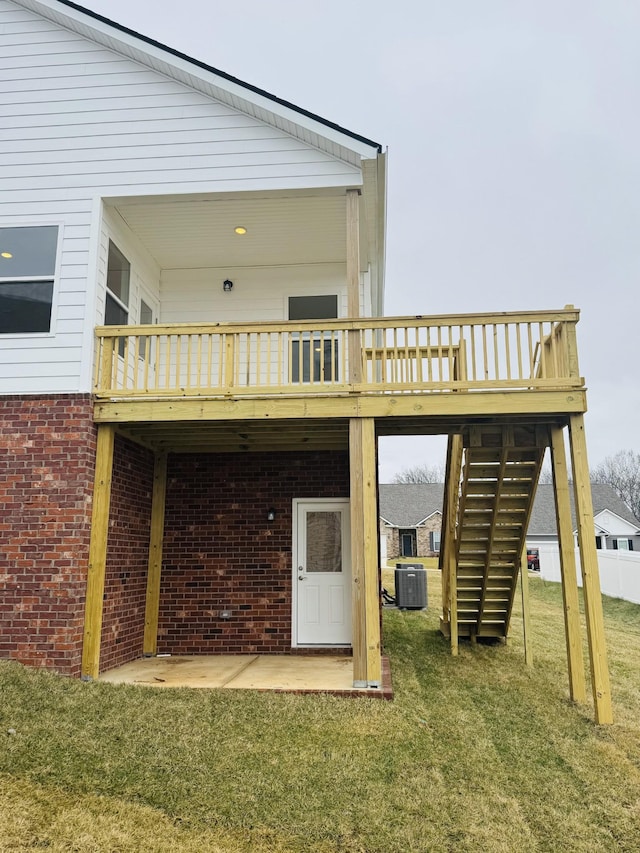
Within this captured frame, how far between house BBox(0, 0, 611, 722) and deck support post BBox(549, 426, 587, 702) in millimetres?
63

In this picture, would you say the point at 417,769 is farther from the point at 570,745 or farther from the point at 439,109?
the point at 439,109

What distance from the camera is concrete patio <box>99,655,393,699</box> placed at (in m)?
5.98

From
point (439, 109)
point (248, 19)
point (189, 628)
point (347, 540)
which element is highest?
point (439, 109)

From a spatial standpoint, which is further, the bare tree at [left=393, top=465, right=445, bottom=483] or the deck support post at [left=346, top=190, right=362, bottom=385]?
the bare tree at [left=393, top=465, right=445, bottom=483]

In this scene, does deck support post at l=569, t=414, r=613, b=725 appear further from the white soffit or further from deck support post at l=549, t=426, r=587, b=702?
the white soffit

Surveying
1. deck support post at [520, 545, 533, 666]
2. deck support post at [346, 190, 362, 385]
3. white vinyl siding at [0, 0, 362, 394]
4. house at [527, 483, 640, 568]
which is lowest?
deck support post at [520, 545, 533, 666]

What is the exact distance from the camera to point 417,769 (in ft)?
14.1

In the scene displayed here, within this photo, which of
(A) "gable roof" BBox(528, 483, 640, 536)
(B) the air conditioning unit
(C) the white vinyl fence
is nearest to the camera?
(B) the air conditioning unit

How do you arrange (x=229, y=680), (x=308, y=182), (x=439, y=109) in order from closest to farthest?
(x=229, y=680)
(x=308, y=182)
(x=439, y=109)

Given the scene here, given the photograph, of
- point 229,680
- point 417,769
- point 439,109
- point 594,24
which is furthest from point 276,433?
point 439,109

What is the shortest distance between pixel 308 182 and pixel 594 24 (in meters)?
28.5

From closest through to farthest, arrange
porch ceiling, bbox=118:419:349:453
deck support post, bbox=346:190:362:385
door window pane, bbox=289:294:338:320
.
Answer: deck support post, bbox=346:190:362:385 → porch ceiling, bbox=118:419:349:453 → door window pane, bbox=289:294:338:320

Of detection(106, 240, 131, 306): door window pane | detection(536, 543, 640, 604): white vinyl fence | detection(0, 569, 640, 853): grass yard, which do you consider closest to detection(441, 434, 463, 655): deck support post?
detection(0, 569, 640, 853): grass yard

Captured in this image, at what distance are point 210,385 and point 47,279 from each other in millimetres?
2290
